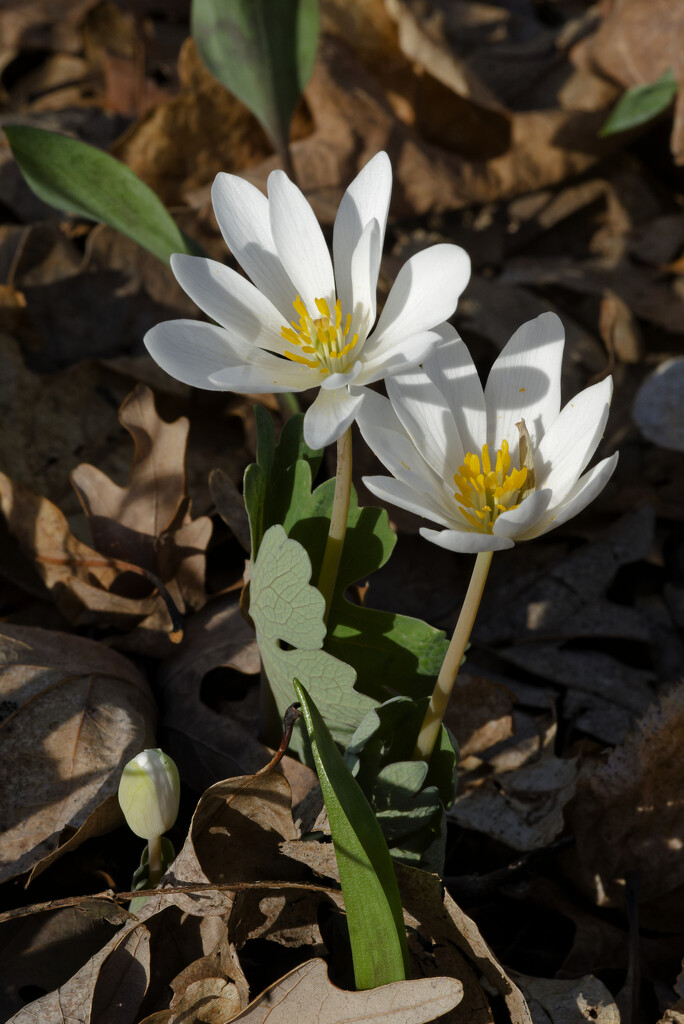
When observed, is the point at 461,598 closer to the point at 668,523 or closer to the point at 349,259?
the point at 668,523

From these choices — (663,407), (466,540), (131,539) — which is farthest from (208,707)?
(663,407)

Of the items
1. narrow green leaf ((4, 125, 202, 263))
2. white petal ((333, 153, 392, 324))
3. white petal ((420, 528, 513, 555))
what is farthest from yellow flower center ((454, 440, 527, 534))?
narrow green leaf ((4, 125, 202, 263))

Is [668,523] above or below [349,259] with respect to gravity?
below

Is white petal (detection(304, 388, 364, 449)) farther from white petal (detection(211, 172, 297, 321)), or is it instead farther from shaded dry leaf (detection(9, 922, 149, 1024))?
shaded dry leaf (detection(9, 922, 149, 1024))

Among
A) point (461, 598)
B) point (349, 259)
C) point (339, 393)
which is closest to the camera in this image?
point (339, 393)

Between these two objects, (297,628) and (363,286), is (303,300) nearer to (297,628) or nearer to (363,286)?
(363,286)

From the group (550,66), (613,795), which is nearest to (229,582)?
(613,795)
